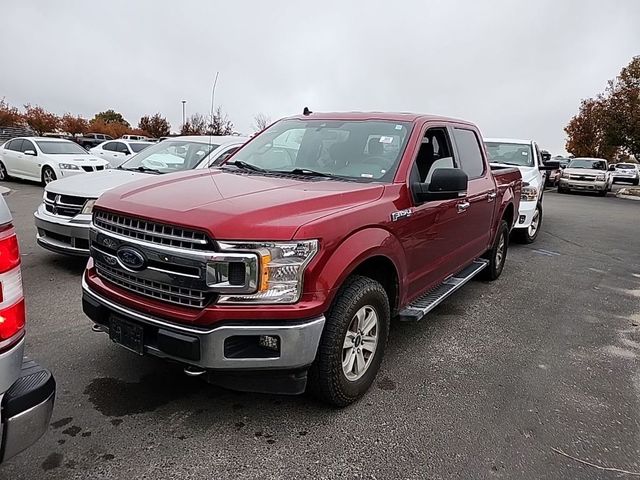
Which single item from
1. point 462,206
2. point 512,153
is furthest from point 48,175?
point 462,206

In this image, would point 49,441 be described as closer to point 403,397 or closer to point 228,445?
point 228,445

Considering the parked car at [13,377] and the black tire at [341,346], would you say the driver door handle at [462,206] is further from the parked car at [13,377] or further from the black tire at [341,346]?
the parked car at [13,377]

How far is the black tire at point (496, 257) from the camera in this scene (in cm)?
592

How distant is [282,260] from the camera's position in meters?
2.56

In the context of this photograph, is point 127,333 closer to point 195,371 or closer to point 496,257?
point 195,371

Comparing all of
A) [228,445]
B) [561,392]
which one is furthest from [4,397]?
[561,392]

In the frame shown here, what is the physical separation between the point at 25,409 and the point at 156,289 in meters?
1.02

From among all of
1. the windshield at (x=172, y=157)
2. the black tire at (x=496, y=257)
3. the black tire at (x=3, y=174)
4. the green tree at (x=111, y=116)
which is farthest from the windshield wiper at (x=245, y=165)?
the green tree at (x=111, y=116)

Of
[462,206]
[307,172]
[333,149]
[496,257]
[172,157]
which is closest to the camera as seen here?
[307,172]

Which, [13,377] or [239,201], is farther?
[239,201]

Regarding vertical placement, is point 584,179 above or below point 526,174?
below

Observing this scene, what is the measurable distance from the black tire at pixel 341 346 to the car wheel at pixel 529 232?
656 cm

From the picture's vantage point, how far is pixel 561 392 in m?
3.49

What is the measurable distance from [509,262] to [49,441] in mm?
6617
